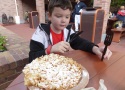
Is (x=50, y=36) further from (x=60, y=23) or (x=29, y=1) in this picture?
(x=29, y=1)

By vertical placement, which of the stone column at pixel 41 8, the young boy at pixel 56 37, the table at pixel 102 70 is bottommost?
the table at pixel 102 70

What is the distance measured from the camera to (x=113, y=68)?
963 millimetres

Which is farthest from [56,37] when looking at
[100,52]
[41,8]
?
[41,8]

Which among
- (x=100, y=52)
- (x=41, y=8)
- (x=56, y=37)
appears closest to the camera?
(x=100, y=52)

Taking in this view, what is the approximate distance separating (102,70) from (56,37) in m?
0.63

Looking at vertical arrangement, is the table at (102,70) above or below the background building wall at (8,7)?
below

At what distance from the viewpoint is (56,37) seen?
140 cm

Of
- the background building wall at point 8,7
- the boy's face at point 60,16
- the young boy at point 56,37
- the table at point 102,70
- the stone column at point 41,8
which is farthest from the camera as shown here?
the background building wall at point 8,7

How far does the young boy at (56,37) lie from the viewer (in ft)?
3.46

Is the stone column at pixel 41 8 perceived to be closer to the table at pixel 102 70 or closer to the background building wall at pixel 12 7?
the background building wall at pixel 12 7

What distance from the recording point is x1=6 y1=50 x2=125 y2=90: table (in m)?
0.77

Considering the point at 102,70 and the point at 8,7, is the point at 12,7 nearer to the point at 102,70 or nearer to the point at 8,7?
the point at 8,7

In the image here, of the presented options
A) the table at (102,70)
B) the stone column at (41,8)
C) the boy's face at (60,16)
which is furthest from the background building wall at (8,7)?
the table at (102,70)

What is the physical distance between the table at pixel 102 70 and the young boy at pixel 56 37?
8cm
